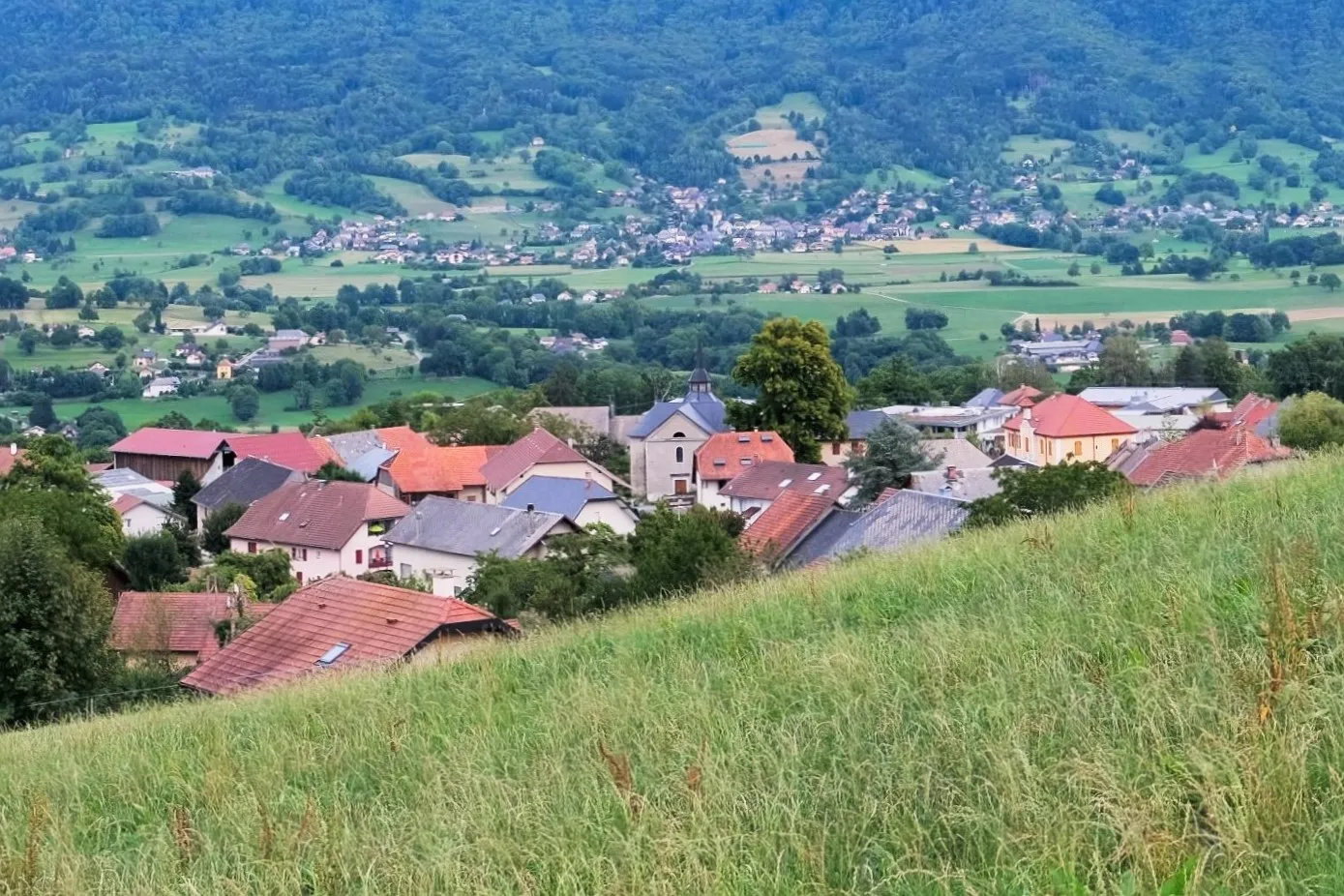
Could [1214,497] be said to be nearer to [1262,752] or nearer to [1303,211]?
[1262,752]

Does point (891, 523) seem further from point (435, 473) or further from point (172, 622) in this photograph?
point (435, 473)

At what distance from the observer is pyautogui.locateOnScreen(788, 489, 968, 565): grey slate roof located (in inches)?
1128

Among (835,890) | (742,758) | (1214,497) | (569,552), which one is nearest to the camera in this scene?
(835,890)

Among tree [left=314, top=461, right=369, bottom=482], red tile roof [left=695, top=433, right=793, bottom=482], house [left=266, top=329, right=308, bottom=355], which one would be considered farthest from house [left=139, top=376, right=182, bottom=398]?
red tile roof [left=695, top=433, right=793, bottom=482]

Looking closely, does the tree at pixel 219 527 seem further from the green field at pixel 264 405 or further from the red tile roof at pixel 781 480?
the green field at pixel 264 405

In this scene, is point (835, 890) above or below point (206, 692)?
above

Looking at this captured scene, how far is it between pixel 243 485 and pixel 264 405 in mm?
40979

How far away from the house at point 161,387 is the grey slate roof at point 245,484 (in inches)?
1748

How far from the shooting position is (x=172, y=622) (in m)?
26.4

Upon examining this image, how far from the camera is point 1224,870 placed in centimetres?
431

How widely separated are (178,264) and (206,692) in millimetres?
155488

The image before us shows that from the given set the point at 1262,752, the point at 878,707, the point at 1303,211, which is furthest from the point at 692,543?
the point at 1303,211

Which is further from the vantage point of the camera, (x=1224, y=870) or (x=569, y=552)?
(x=569, y=552)

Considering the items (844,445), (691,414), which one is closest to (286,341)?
(691,414)
